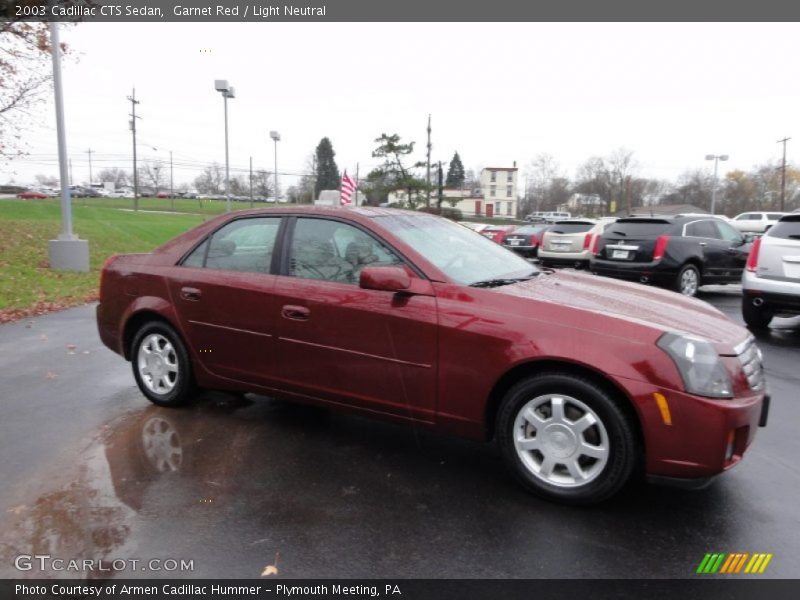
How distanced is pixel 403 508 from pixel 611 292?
1.90m

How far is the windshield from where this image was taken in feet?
11.6

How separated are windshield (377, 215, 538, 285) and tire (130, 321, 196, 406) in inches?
77.2

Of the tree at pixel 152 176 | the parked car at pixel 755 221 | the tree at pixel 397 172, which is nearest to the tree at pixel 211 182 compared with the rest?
the tree at pixel 152 176

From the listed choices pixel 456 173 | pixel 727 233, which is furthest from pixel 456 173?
pixel 727 233

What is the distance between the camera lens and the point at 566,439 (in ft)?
9.71

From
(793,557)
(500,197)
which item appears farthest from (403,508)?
(500,197)

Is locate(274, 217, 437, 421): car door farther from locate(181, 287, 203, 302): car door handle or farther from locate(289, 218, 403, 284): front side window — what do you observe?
locate(181, 287, 203, 302): car door handle

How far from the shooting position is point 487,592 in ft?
7.63

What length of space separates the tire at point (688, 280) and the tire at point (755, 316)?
7.66 ft

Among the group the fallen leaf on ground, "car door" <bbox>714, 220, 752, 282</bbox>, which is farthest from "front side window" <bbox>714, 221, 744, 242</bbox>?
the fallen leaf on ground

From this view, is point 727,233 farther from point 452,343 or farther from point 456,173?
point 456,173

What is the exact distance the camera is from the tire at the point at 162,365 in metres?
4.35

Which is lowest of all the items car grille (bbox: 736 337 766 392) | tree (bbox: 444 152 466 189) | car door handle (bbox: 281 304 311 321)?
car grille (bbox: 736 337 766 392)
